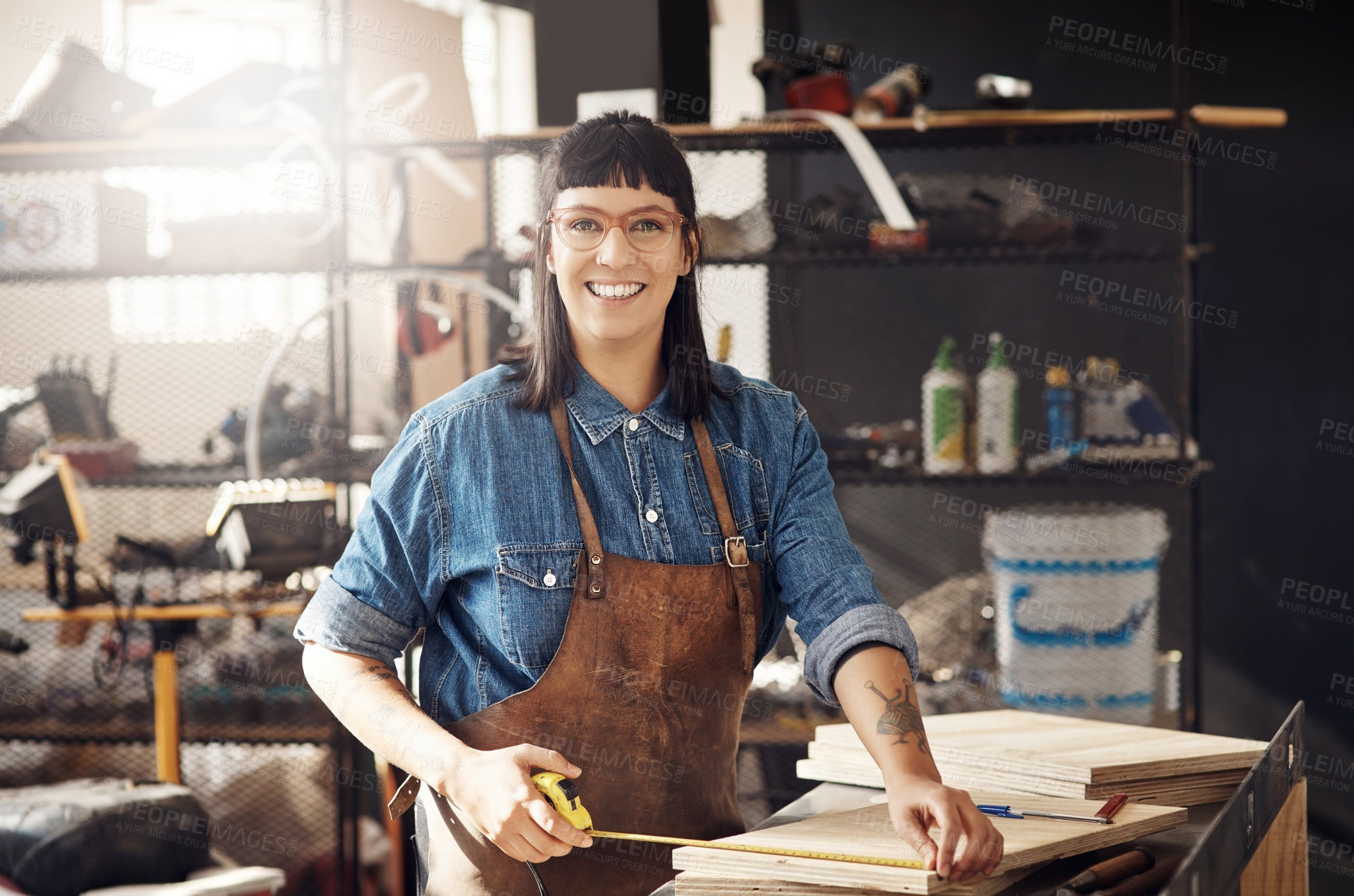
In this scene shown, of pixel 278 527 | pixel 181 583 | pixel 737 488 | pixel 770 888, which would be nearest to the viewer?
pixel 770 888

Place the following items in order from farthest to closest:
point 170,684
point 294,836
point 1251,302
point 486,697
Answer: point 1251,302, point 294,836, point 170,684, point 486,697

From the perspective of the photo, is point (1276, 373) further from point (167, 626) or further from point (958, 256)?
point (167, 626)

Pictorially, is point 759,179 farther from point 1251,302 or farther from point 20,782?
point 20,782

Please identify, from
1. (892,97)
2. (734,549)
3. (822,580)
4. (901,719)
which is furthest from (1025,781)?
(892,97)

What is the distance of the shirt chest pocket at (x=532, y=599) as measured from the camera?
1.37 metres

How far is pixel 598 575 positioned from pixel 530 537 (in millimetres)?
97

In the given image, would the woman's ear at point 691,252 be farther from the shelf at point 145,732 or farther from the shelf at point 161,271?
the shelf at point 145,732

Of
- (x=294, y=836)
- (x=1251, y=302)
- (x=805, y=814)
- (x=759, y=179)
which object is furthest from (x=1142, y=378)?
(x=294, y=836)

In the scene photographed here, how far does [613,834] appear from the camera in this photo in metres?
1.13

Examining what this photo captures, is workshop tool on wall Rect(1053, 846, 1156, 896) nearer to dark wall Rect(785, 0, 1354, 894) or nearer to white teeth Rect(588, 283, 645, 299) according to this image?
white teeth Rect(588, 283, 645, 299)

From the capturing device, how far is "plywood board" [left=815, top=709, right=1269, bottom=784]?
4.56 ft

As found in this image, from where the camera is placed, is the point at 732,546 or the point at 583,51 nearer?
the point at 732,546

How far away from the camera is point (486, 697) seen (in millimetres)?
1392

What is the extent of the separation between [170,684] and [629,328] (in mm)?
2114
